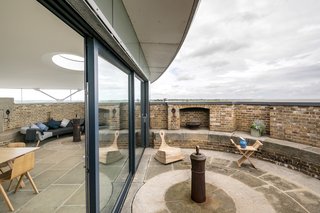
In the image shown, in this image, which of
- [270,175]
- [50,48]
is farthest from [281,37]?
[50,48]

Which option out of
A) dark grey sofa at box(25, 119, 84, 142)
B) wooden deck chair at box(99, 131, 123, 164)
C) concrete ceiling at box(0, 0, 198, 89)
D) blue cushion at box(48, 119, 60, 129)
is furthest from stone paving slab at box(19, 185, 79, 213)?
blue cushion at box(48, 119, 60, 129)

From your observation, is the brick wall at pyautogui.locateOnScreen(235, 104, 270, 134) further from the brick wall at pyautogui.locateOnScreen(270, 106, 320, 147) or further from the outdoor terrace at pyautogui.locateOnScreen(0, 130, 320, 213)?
the outdoor terrace at pyautogui.locateOnScreen(0, 130, 320, 213)

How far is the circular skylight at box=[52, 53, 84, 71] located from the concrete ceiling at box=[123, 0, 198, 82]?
2.66 m

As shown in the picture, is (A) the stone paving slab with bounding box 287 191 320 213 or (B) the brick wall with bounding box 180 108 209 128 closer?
(A) the stone paving slab with bounding box 287 191 320 213

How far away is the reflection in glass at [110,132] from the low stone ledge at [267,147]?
3.05m

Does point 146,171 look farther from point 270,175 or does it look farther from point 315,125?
point 315,125

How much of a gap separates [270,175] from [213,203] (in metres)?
1.87

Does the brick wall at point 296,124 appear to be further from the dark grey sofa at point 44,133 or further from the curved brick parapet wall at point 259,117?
the dark grey sofa at point 44,133

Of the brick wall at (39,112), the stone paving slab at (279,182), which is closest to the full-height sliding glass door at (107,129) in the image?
the stone paving slab at (279,182)

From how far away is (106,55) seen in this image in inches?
75.6

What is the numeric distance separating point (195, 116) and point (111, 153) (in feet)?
15.7

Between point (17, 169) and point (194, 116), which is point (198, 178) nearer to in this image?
point (17, 169)

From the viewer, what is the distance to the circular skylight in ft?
15.2

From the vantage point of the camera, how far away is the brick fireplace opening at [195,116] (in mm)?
6500
